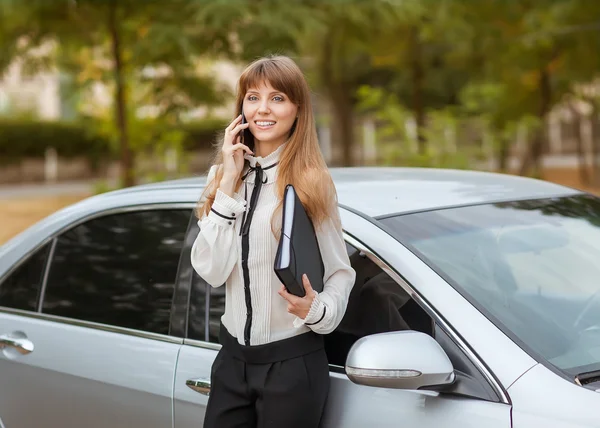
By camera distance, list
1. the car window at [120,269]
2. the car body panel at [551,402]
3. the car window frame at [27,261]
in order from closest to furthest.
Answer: the car body panel at [551,402] → the car window at [120,269] → the car window frame at [27,261]

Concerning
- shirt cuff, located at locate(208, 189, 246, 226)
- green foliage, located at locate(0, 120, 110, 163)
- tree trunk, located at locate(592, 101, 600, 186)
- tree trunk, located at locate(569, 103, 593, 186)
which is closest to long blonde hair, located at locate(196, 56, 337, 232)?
shirt cuff, located at locate(208, 189, 246, 226)

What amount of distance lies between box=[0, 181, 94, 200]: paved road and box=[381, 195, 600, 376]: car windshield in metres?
20.8

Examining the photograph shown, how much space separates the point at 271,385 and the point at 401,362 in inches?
14.3

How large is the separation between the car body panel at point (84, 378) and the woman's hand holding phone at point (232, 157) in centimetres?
76

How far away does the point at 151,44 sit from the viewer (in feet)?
39.2

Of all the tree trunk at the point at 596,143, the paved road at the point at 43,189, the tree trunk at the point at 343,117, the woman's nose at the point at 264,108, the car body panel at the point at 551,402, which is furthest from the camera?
the paved road at the point at 43,189

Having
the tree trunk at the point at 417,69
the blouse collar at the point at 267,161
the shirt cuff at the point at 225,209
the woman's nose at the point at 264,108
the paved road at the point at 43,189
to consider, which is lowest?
the paved road at the point at 43,189

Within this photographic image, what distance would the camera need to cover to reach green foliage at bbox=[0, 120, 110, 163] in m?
29.1

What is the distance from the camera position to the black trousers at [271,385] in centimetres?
241

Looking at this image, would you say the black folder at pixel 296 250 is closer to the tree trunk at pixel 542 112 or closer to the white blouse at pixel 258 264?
the white blouse at pixel 258 264

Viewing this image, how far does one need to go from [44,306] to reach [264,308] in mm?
1405

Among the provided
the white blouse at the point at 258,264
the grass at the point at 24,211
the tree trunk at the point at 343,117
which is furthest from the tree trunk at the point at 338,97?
the white blouse at the point at 258,264

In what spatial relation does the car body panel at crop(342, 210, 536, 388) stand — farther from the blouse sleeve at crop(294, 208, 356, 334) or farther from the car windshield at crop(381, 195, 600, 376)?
the blouse sleeve at crop(294, 208, 356, 334)

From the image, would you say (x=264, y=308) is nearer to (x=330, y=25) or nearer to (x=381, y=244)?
(x=381, y=244)
